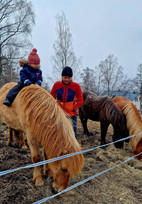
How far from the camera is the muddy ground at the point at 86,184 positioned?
6.88 ft

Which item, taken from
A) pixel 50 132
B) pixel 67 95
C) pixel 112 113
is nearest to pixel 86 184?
pixel 50 132

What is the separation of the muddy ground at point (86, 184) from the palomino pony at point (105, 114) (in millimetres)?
883

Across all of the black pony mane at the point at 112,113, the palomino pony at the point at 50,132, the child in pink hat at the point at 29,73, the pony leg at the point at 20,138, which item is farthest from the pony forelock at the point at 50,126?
the black pony mane at the point at 112,113

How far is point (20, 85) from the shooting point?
2.84 m

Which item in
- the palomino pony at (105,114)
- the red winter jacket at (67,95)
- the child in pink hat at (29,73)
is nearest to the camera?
the child in pink hat at (29,73)

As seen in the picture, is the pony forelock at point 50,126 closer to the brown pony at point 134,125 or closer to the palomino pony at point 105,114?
the brown pony at point 134,125

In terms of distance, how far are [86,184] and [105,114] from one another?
8.39 feet

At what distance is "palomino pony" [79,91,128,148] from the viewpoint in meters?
4.30

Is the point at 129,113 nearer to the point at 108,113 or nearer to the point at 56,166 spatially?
the point at 108,113

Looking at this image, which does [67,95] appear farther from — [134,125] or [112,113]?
[134,125]

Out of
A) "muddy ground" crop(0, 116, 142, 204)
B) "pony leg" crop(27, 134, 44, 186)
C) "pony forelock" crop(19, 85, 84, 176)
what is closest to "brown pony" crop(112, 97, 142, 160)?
"muddy ground" crop(0, 116, 142, 204)

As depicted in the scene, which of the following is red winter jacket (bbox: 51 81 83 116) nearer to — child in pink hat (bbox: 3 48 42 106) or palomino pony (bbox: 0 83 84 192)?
child in pink hat (bbox: 3 48 42 106)

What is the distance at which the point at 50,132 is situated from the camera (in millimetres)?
2025

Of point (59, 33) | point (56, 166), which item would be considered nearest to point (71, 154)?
point (56, 166)
